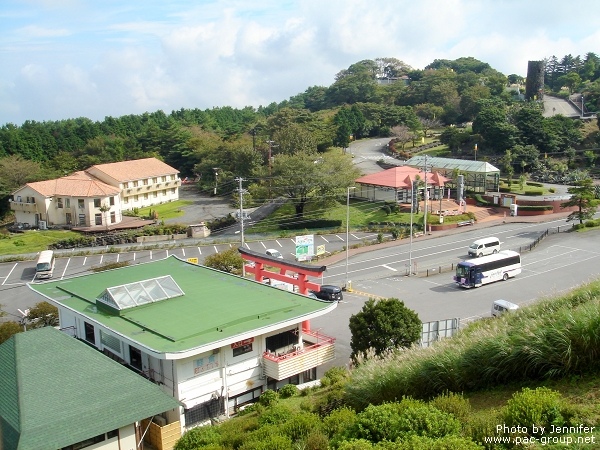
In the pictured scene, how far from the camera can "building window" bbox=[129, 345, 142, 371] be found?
16797 millimetres

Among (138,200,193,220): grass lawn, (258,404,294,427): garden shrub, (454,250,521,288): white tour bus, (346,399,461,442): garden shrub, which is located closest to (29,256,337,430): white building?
(258,404,294,427): garden shrub

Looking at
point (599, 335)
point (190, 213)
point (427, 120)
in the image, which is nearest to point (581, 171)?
point (427, 120)

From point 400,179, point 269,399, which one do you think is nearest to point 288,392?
point 269,399

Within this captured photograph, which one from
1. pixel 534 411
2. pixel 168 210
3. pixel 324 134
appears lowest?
pixel 168 210

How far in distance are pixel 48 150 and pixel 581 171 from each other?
196ft

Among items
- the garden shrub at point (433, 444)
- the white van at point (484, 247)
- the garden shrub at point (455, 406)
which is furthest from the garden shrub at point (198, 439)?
the white van at point (484, 247)

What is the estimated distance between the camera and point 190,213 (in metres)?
50.7

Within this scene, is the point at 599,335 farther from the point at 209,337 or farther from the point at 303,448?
the point at 209,337

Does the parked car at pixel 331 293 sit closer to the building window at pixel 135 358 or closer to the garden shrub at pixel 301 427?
the building window at pixel 135 358

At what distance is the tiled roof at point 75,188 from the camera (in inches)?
1832

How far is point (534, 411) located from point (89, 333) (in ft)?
50.3

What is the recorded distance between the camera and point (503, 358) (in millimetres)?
9086

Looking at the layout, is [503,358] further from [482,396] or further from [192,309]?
[192,309]

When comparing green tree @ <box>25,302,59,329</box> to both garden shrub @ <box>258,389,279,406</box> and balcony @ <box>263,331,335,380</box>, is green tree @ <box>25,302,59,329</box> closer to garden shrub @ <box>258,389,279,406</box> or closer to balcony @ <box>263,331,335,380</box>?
balcony @ <box>263,331,335,380</box>
